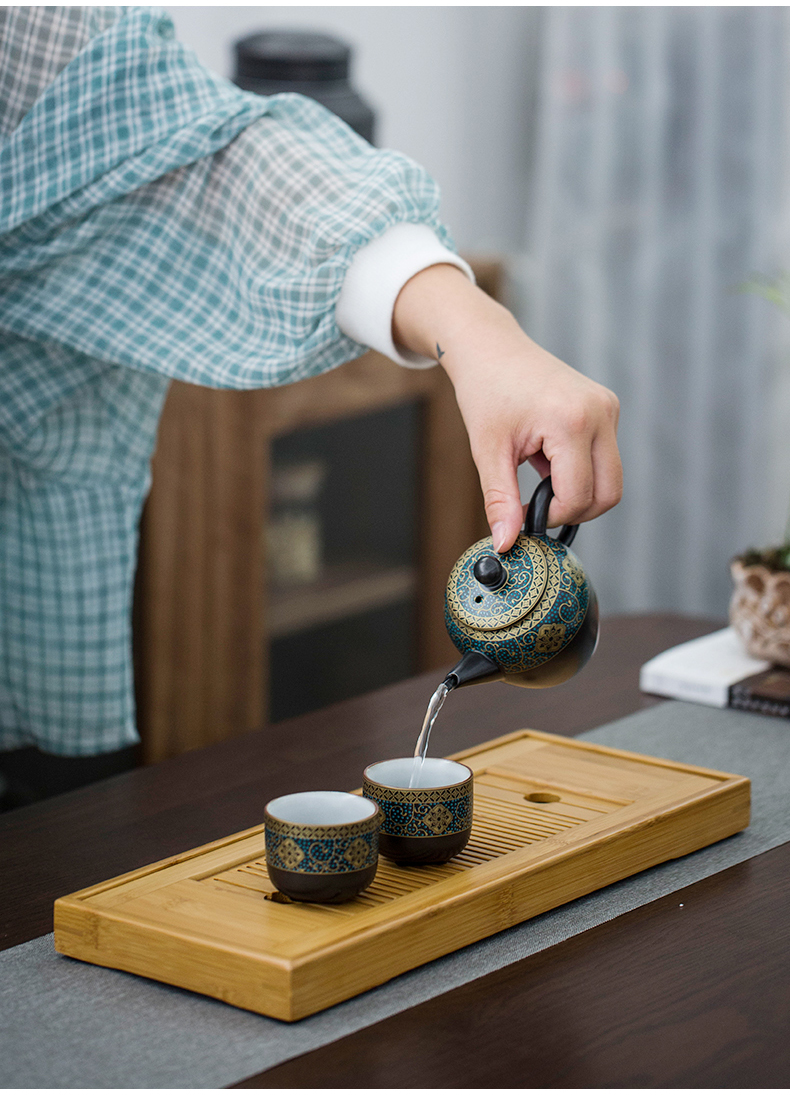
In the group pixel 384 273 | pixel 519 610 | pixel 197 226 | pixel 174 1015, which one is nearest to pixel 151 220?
pixel 197 226

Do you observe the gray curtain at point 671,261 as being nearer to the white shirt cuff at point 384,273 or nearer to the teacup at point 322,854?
the white shirt cuff at point 384,273

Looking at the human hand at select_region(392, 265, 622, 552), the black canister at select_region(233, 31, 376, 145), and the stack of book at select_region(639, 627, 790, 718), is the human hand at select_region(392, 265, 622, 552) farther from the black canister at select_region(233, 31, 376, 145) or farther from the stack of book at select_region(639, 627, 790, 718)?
the black canister at select_region(233, 31, 376, 145)

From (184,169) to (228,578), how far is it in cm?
121

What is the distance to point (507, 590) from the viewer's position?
984 millimetres

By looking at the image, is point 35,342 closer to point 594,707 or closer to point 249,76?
point 594,707

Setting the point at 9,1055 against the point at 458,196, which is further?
the point at 458,196

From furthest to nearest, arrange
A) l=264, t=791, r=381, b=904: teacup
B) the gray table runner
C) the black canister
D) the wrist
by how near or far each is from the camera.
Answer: the black canister, the wrist, l=264, t=791, r=381, b=904: teacup, the gray table runner

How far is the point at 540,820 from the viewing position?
1035 millimetres

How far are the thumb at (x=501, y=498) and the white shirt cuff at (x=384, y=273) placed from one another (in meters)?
0.17

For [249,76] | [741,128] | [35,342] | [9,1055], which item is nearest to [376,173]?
[35,342]

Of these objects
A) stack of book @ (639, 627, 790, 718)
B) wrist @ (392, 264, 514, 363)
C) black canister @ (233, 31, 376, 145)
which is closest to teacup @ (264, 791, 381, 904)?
wrist @ (392, 264, 514, 363)

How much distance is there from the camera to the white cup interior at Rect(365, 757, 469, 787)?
95 cm

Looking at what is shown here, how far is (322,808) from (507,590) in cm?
22

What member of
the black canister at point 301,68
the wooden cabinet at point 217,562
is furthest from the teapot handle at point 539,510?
the black canister at point 301,68
